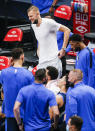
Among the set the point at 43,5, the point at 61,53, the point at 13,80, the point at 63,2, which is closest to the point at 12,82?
the point at 13,80

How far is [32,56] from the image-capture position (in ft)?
37.7

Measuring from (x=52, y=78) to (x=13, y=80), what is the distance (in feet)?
2.15

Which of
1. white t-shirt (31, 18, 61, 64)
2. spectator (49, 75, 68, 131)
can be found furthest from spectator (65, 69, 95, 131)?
white t-shirt (31, 18, 61, 64)

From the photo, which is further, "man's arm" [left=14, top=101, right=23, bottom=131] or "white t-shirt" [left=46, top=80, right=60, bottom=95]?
"white t-shirt" [left=46, top=80, right=60, bottom=95]

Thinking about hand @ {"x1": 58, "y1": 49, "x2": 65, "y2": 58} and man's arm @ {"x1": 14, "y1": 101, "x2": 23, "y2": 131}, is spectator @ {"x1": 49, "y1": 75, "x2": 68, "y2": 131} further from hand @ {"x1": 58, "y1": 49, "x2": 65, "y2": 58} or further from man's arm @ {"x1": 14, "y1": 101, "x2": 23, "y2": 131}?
hand @ {"x1": 58, "y1": 49, "x2": 65, "y2": 58}

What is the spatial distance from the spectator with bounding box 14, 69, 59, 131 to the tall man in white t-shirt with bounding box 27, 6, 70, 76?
1460 mm

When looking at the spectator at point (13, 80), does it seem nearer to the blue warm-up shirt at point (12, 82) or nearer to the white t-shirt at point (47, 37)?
the blue warm-up shirt at point (12, 82)

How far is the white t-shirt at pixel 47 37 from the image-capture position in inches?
331

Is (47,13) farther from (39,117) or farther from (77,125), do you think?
(77,125)

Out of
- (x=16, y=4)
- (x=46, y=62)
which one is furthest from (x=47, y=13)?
(x=46, y=62)

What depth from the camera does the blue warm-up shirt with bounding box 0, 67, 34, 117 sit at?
24.4 ft

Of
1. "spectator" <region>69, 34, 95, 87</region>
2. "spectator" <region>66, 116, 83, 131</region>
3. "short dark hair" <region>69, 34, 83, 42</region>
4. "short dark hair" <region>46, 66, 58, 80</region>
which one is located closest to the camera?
"spectator" <region>66, 116, 83, 131</region>

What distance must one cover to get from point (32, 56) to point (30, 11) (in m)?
3.25

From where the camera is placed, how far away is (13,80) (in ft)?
24.5
